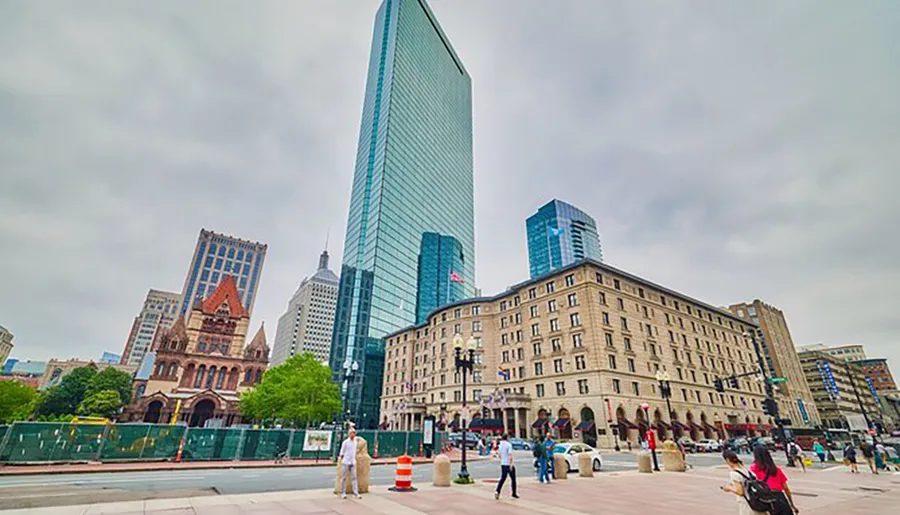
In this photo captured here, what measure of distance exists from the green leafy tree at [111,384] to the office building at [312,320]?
289 ft

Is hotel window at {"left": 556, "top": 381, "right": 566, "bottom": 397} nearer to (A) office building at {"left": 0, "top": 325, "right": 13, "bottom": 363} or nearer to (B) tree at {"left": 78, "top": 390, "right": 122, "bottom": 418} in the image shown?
(B) tree at {"left": 78, "top": 390, "right": 122, "bottom": 418}

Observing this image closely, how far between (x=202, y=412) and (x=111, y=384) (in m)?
20.7

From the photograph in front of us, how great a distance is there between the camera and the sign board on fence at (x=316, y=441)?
26859mm

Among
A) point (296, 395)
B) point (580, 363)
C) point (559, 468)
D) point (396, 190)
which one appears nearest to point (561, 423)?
point (580, 363)

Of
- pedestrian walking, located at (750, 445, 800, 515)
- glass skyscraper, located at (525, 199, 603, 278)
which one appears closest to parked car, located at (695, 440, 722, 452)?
pedestrian walking, located at (750, 445, 800, 515)

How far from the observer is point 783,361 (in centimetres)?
8856

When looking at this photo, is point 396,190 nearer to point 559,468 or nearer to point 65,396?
point 65,396

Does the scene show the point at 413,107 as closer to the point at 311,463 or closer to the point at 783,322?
the point at 311,463

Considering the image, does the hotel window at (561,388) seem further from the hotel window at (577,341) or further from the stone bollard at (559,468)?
the stone bollard at (559,468)

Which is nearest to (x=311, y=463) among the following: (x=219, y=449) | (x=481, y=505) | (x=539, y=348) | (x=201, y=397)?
(x=219, y=449)

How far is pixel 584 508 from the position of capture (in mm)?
10672

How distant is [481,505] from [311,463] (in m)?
18.1

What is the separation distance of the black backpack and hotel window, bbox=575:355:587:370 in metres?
44.8

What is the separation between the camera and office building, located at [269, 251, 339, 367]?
558ft
